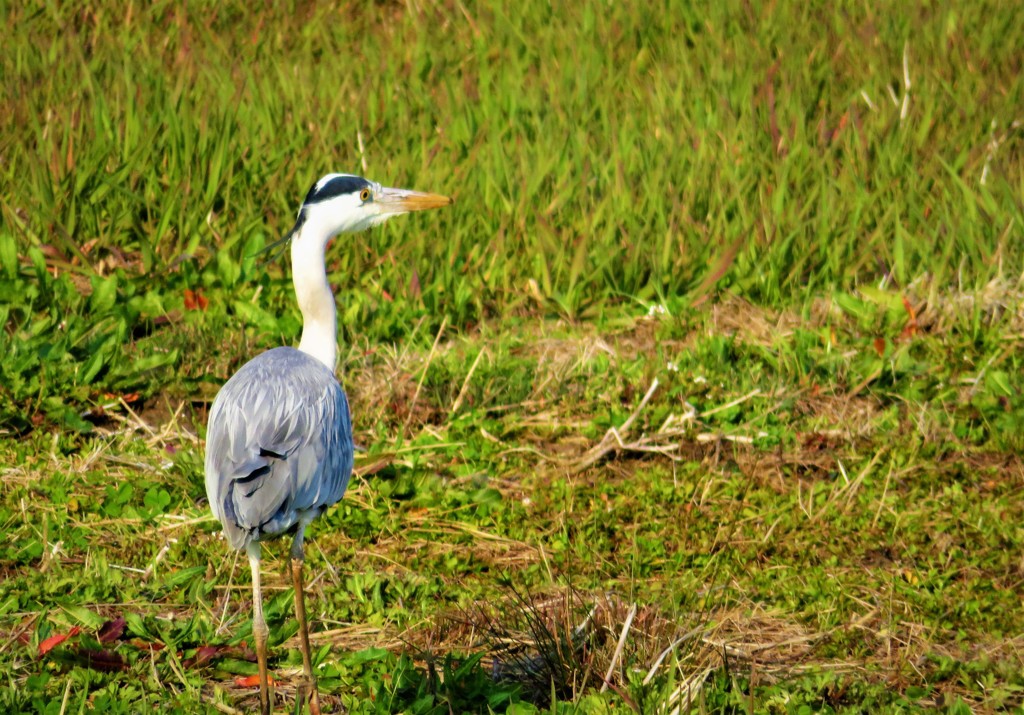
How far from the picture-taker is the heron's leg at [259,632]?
3225 mm

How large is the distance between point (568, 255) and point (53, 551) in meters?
2.69

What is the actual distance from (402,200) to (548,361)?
1.16 m

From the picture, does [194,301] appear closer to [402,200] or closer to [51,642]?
[402,200]

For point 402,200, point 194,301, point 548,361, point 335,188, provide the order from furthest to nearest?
point 194,301
point 548,361
point 402,200
point 335,188

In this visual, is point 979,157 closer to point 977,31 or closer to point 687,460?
point 977,31

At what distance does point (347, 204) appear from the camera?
400 cm

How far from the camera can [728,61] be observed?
7.45m

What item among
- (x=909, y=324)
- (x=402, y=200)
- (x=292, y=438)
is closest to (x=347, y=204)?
(x=402, y=200)

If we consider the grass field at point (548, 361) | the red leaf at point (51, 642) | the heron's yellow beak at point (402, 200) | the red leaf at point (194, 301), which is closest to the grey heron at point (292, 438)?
the heron's yellow beak at point (402, 200)

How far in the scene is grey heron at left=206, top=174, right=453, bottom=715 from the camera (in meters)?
3.23

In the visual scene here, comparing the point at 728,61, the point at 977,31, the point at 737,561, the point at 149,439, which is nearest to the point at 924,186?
the point at 728,61

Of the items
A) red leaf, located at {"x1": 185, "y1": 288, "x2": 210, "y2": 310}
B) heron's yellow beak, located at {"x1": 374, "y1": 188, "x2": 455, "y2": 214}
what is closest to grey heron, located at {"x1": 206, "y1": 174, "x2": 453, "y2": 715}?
heron's yellow beak, located at {"x1": 374, "y1": 188, "x2": 455, "y2": 214}

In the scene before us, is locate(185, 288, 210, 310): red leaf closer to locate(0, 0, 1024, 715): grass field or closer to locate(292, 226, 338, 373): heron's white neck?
locate(0, 0, 1024, 715): grass field

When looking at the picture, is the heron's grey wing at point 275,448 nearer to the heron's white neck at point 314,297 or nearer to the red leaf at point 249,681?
the heron's white neck at point 314,297
